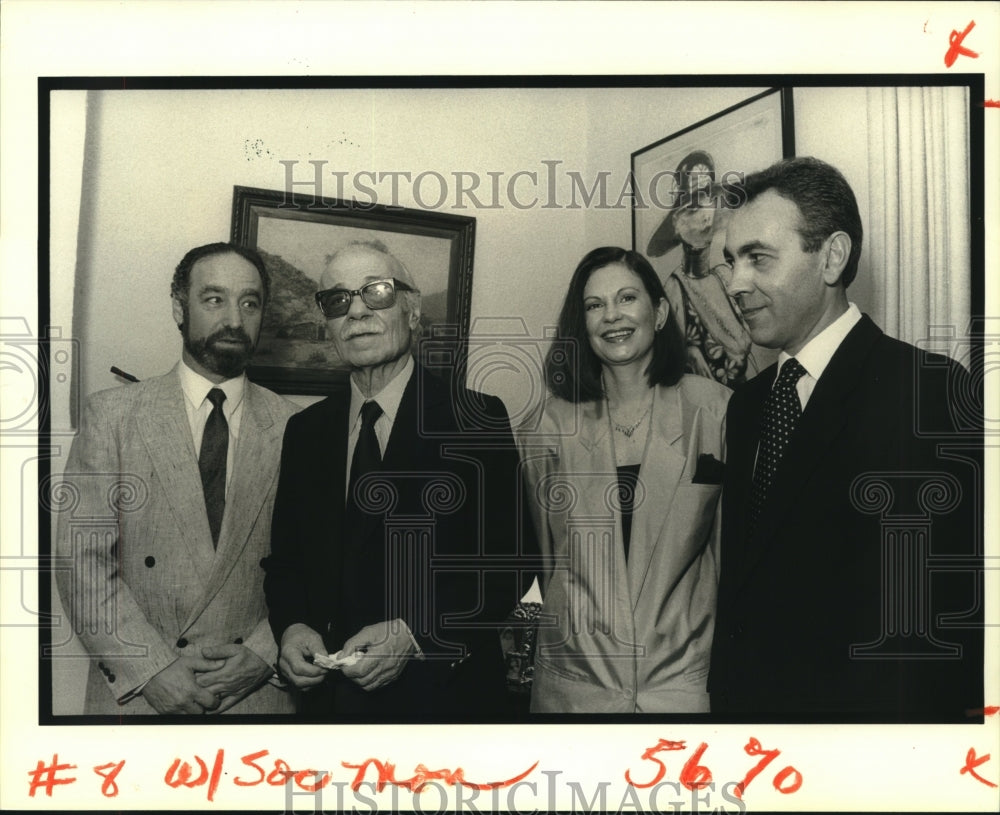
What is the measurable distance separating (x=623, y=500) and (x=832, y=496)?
1.45ft

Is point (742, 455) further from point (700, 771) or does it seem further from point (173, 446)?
point (173, 446)

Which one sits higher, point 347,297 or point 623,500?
point 347,297

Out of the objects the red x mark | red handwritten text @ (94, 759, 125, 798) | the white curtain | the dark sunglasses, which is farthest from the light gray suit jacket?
the red x mark

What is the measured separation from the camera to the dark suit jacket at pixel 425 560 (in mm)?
2145

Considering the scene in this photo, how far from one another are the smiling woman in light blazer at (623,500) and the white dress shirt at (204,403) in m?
0.63

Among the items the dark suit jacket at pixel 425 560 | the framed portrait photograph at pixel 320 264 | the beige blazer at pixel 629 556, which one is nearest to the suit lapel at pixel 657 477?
the beige blazer at pixel 629 556

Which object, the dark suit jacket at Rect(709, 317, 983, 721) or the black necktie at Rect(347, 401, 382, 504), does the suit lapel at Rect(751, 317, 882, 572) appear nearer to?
the dark suit jacket at Rect(709, 317, 983, 721)

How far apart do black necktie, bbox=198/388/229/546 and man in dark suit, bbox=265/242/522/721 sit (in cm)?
13

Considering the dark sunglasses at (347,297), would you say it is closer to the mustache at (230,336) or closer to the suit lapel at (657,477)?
the mustache at (230,336)

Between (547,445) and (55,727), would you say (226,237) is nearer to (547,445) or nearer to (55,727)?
(547,445)

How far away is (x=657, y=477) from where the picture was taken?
2137 millimetres

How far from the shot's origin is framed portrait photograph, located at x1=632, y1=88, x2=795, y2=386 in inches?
84.5

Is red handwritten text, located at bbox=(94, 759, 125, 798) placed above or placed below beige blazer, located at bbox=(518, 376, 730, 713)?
below

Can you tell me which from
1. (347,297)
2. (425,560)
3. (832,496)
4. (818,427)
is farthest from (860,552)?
(347,297)
